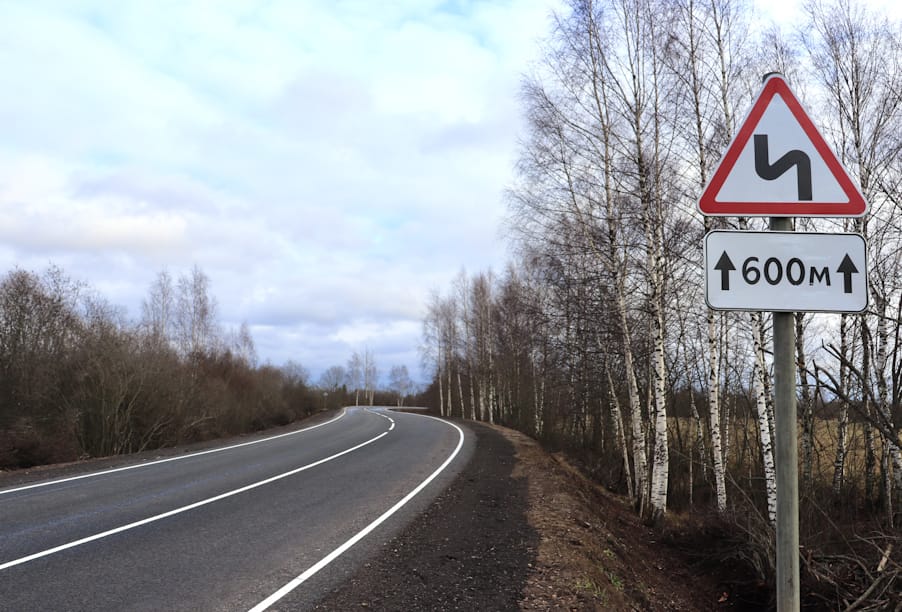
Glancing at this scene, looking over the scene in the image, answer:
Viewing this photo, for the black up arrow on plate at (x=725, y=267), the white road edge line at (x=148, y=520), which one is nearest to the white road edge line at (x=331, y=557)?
the white road edge line at (x=148, y=520)

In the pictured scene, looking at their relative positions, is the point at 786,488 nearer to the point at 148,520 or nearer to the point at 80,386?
the point at 148,520

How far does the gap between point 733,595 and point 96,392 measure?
16.8 metres

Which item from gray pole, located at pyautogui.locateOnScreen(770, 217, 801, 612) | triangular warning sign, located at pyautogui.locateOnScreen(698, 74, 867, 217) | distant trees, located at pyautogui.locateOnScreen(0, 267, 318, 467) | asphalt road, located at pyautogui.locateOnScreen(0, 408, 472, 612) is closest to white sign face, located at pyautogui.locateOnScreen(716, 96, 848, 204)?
triangular warning sign, located at pyautogui.locateOnScreen(698, 74, 867, 217)

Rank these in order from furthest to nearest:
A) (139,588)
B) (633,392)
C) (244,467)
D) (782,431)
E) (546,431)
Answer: (546,431) < (633,392) < (244,467) < (139,588) < (782,431)

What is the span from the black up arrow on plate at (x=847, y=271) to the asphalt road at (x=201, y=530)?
14.2 feet

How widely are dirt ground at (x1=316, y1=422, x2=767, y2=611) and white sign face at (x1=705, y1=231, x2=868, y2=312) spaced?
3593mm

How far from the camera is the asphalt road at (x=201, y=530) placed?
4785 millimetres

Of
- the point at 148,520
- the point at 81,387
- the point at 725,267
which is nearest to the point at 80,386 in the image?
the point at 81,387

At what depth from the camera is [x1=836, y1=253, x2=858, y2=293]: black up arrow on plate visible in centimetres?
231

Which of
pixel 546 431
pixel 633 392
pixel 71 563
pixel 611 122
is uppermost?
pixel 611 122

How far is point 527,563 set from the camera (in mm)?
6055

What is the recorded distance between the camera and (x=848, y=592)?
5.63 m

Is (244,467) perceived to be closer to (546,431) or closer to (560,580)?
(560,580)

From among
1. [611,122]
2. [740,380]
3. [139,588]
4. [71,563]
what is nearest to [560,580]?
[139,588]
